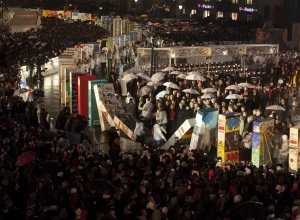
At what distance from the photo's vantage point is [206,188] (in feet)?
34.4

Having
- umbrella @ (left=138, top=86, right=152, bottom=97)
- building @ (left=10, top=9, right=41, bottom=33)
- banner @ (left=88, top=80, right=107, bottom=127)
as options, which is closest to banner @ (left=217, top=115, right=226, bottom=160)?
banner @ (left=88, top=80, right=107, bottom=127)

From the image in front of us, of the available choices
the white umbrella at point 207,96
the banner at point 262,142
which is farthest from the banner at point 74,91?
the banner at point 262,142

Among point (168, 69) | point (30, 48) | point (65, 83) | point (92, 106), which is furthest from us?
point (30, 48)

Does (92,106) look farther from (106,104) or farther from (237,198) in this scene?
(237,198)

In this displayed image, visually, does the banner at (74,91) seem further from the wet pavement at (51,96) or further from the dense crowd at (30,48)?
the dense crowd at (30,48)

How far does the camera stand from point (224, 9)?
4058 inches

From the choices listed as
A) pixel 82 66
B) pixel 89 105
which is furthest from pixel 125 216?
pixel 82 66

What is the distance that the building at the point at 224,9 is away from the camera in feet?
316

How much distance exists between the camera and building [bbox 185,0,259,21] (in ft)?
316

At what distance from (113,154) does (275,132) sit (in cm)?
357

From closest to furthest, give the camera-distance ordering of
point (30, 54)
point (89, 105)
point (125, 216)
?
point (125, 216) < point (89, 105) < point (30, 54)

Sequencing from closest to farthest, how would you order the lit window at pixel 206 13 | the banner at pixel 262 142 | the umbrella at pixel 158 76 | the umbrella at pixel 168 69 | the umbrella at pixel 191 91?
the banner at pixel 262 142
the umbrella at pixel 191 91
the umbrella at pixel 158 76
the umbrella at pixel 168 69
the lit window at pixel 206 13

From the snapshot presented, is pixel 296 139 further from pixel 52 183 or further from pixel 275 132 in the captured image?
pixel 52 183

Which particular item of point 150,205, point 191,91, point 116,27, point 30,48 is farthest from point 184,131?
point 116,27
